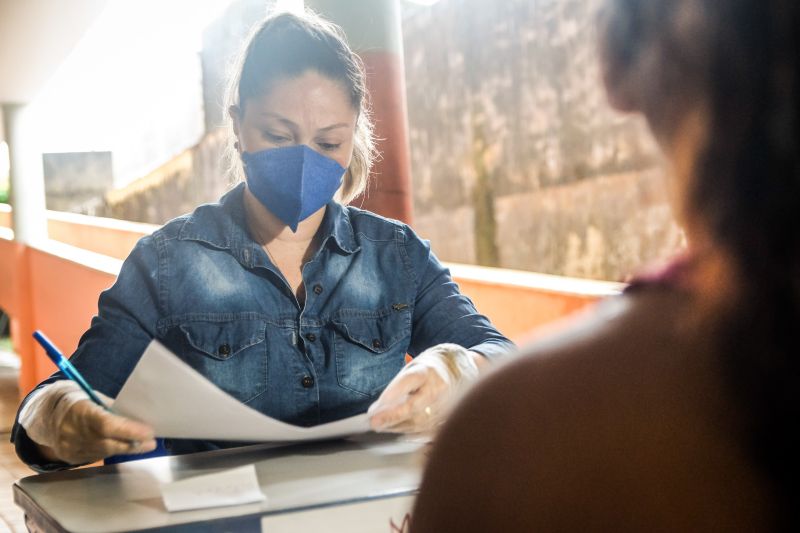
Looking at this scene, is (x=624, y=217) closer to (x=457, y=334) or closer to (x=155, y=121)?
(x=457, y=334)

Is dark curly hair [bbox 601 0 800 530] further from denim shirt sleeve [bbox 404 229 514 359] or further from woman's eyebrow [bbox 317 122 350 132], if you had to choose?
woman's eyebrow [bbox 317 122 350 132]

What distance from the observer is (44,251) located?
19.6 feet

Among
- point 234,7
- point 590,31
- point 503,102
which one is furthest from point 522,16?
point 590,31

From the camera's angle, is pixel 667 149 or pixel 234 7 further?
pixel 234 7

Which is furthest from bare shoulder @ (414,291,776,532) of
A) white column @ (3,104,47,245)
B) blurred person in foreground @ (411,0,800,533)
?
white column @ (3,104,47,245)

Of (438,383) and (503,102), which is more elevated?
(503,102)

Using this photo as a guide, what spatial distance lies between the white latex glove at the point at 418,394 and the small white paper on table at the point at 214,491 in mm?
225

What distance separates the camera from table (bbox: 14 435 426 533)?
100cm

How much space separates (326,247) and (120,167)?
1328 centimetres

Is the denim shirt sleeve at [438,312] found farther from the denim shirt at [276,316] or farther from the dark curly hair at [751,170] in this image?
the dark curly hair at [751,170]

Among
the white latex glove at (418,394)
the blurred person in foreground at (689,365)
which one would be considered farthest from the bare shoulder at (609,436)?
the white latex glove at (418,394)

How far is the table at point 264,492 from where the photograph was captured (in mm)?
997

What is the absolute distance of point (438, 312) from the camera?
176cm

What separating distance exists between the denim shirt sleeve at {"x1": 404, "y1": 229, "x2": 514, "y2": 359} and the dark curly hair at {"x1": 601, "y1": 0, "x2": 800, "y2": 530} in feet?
4.42
